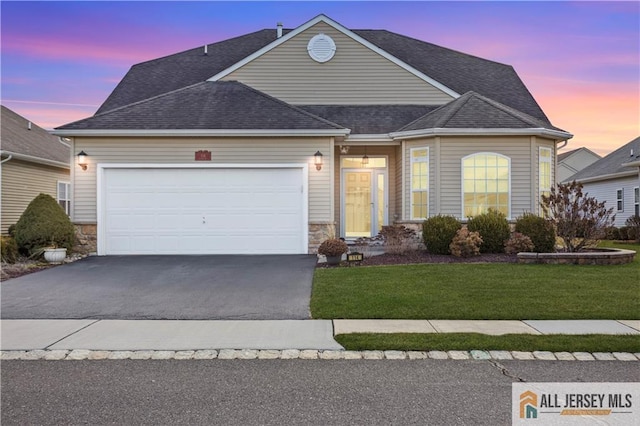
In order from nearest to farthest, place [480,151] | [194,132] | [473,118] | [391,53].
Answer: [194,132], [480,151], [473,118], [391,53]

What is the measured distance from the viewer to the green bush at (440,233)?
11648 millimetres

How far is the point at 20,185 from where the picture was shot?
1579cm

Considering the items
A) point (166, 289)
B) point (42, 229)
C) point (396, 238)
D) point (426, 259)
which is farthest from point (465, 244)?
point (42, 229)

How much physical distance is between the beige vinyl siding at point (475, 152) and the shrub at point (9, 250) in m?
11.4

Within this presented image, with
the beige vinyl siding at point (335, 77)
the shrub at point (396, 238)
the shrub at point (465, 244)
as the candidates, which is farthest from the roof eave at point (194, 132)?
the shrub at point (465, 244)

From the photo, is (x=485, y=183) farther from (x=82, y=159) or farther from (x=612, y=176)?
(x=612, y=176)

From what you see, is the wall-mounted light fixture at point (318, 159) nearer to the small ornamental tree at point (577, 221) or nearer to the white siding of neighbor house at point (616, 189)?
the small ornamental tree at point (577, 221)

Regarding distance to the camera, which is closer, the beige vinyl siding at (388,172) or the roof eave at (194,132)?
the roof eave at (194,132)

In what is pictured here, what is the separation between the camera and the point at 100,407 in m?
3.59

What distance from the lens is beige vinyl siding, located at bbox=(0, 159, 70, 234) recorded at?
→ 49.4ft

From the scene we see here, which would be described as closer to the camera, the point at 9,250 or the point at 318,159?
the point at 9,250

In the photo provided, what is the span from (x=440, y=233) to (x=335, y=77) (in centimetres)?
736

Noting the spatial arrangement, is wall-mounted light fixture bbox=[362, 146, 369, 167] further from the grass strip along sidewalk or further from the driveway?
the grass strip along sidewalk

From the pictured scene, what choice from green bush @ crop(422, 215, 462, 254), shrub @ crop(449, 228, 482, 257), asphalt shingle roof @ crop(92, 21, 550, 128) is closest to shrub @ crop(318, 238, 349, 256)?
green bush @ crop(422, 215, 462, 254)
